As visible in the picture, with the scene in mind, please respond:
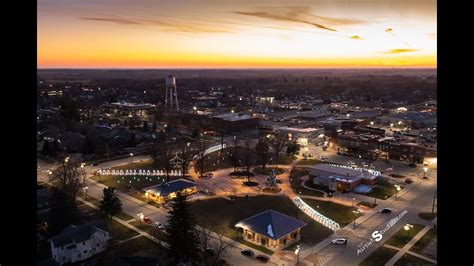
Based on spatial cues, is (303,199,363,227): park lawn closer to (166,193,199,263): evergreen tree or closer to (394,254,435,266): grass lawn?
(394,254,435,266): grass lawn

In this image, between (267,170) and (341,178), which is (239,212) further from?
(267,170)

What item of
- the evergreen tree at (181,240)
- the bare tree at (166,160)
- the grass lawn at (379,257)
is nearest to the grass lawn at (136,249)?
the evergreen tree at (181,240)

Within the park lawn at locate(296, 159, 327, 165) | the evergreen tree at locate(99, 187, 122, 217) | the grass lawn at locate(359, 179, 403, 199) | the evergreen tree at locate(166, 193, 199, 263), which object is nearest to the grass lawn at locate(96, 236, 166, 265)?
the evergreen tree at locate(166, 193, 199, 263)

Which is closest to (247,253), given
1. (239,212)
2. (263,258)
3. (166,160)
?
(263,258)

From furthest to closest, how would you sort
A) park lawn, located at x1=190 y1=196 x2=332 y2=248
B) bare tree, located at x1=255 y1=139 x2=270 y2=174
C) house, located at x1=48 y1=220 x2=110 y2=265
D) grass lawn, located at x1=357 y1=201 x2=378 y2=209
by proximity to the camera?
bare tree, located at x1=255 y1=139 x2=270 y2=174
grass lawn, located at x1=357 y1=201 x2=378 y2=209
park lawn, located at x1=190 y1=196 x2=332 y2=248
house, located at x1=48 y1=220 x2=110 y2=265

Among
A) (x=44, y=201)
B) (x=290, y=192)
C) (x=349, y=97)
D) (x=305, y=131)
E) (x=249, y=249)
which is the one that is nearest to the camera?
(x=249, y=249)

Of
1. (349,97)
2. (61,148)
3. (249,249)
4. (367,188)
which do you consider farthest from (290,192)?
(349,97)

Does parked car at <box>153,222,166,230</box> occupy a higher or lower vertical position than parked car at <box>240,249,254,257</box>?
higher
